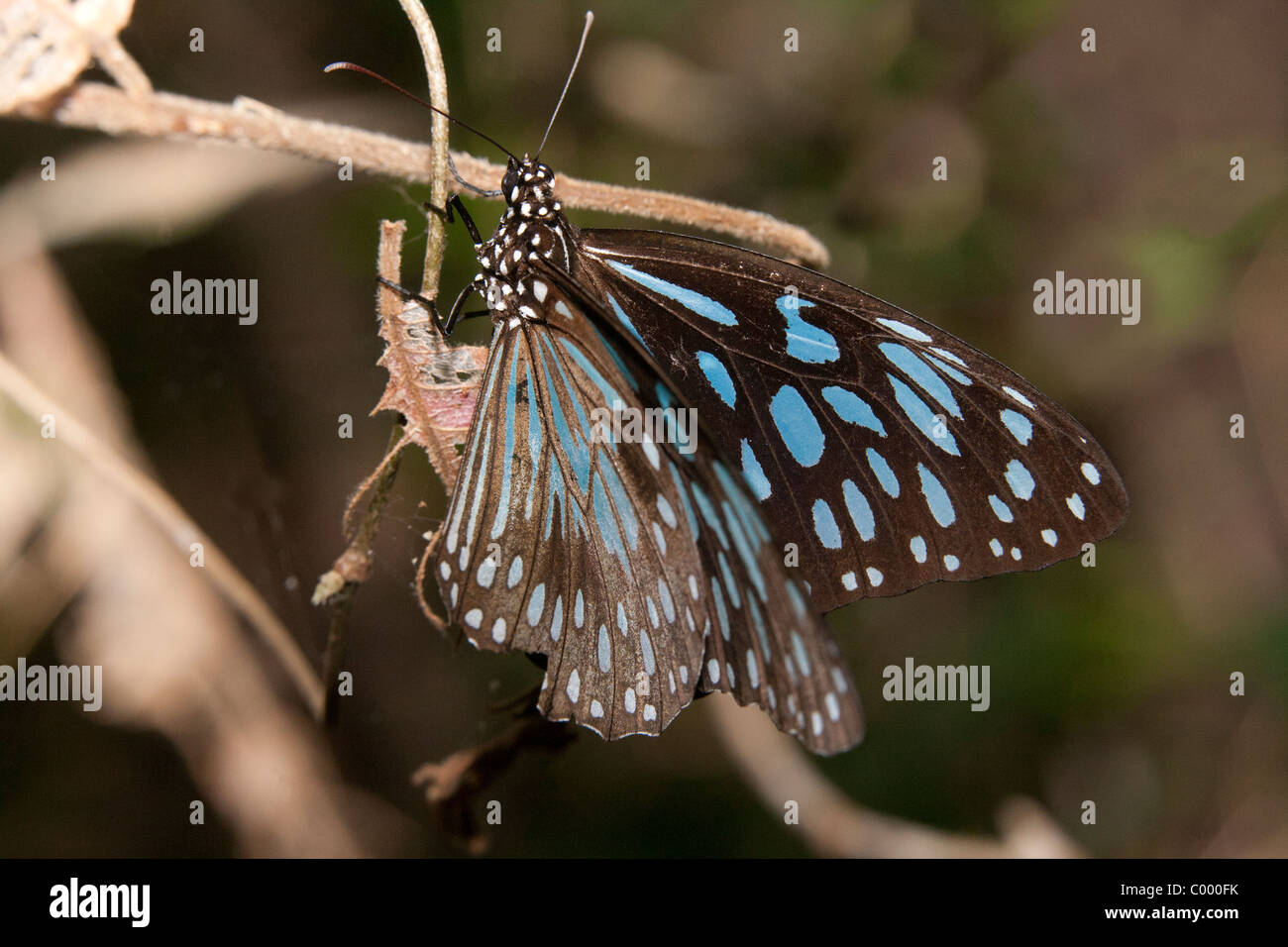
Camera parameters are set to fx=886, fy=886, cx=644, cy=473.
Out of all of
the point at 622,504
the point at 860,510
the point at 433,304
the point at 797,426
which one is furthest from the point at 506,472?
the point at 860,510

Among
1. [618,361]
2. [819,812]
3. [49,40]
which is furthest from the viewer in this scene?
[819,812]

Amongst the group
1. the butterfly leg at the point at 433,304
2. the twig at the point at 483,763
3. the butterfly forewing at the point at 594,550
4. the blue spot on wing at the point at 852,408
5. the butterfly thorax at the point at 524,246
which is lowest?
the twig at the point at 483,763

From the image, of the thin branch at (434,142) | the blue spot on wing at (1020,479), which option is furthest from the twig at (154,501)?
the blue spot on wing at (1020,479)

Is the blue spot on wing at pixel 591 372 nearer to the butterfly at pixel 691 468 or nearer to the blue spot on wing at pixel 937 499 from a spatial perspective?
the butterfly at pixel 691 468

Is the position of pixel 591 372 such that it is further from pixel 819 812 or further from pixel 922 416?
pixel 819 812

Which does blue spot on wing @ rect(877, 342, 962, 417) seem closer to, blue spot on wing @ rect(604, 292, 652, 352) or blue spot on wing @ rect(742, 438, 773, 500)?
blue spot on wing @ rect(742, 438, 773, 500)

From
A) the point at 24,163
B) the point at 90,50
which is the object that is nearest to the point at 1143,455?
the point at 90,50
